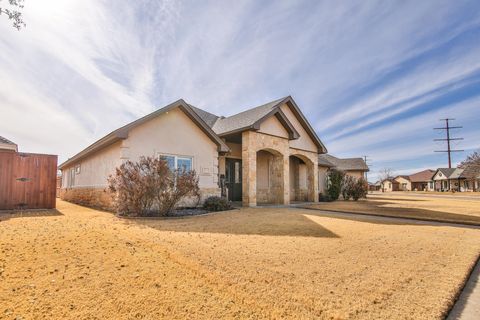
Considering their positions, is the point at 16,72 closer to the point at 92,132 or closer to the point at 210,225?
the point at 210,225

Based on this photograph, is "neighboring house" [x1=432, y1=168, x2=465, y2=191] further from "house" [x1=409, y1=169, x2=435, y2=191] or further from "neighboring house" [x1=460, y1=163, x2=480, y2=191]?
"house" [x1=409, y1=169, x2=435, y2=191]

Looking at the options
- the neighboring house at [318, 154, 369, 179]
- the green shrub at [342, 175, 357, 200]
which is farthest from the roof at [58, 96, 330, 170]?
the neighboring house at [318, 154, 369, 179]

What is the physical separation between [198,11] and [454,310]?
35.8 ft

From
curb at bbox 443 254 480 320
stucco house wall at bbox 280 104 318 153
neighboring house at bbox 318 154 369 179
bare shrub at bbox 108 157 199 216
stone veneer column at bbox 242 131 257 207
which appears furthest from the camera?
neighboring house at bbox 318 154 369 179

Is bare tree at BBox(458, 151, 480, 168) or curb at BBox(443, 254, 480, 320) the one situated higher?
bare tree at BBox(458, 151, 480, 168)

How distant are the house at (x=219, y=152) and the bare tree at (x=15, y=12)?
385cm

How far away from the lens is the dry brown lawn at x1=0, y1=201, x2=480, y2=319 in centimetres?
221

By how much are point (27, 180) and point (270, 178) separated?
39.7ft

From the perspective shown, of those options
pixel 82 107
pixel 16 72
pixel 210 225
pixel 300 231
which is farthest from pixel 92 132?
pixel 300 231

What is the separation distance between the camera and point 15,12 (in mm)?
5496

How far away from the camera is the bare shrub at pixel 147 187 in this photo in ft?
25.5

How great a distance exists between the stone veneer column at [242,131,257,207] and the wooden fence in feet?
28.3

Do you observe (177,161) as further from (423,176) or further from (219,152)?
(423,176)

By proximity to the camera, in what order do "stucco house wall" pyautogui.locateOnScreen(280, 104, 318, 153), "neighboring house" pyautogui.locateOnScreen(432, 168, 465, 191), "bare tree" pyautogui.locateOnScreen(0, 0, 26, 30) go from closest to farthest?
"bare tree" pyautogui.locateOnScreen(0, 0, 26, 30) → "stucco house wall" pyautogui.locateOnScreen(280, 104, 318, 153) → "neighboring house" pyautogui.locateOnScreen(432, 168, 465, 191)
